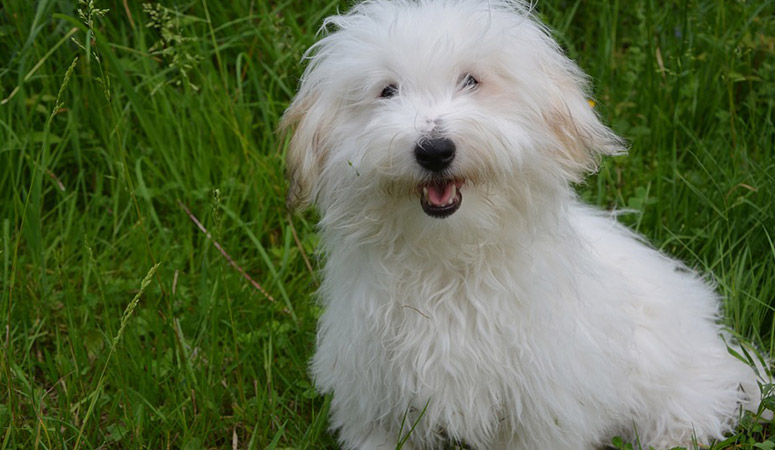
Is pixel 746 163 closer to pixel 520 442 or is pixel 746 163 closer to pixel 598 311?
pixel 598 311

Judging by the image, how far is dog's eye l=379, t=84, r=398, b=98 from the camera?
2662 mm

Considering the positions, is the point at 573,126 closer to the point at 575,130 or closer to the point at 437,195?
the point at 575,130

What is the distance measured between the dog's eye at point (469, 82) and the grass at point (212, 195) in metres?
1.20

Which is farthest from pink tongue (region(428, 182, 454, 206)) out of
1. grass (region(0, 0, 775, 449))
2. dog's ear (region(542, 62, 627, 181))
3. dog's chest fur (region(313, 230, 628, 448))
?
grass (region(0, 0, 775, 449))

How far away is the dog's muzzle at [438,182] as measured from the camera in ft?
7.94

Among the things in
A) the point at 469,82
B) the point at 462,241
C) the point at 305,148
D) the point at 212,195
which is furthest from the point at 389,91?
the point at 212,195

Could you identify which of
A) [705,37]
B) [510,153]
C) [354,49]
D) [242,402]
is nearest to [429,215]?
[510,153]

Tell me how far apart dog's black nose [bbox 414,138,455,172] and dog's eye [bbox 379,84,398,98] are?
0.29m

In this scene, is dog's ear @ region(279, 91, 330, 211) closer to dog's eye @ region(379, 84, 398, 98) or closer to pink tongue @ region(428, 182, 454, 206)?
dog's eye @ region(379, 84, 398, 98)

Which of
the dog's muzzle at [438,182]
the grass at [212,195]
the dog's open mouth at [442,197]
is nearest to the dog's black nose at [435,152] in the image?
the dog's muzzle at [438,182]

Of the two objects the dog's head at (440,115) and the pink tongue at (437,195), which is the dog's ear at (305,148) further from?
the pink tongue at (437,195)

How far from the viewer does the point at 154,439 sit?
10.6 ft

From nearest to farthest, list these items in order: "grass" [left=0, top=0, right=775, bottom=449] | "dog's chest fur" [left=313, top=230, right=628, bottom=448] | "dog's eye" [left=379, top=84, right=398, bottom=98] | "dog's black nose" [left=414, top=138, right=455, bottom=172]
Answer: "dog's black nose" [left=414, top=138, right=455, bottom=172] → "dog's eye" [left=379, top=84, right=398, bottom=98] → "dog's chest fur" [left=313, top=230, right=628, bottom=448] → "grass" [left=0, top=0, right=775, bottom=449]

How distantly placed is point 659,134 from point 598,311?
5.64 ft
